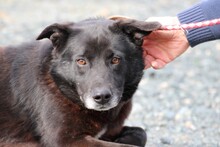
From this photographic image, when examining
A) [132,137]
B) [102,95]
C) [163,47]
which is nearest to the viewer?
[102,95]

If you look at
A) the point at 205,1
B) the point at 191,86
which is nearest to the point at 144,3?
the point at 191,86

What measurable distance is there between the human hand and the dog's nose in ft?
2.86

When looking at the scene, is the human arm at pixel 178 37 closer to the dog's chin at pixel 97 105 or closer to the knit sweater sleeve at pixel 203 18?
the knit sweater sleeve at pixel 203 18

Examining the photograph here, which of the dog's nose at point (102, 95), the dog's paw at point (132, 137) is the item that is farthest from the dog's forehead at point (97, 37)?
the dog's paw at point (132, 137)

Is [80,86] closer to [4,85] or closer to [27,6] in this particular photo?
[4,85]

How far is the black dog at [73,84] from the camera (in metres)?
5.09

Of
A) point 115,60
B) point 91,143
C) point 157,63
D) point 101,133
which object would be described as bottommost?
point 101,133

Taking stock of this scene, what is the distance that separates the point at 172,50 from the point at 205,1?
1.74ft

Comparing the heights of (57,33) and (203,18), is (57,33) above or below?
above

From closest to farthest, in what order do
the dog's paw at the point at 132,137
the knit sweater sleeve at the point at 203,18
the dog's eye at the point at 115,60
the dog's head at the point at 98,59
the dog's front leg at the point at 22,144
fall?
the dog's head at the point at 98,59
the dog's eye at the point at 115,60
the dog's front leg at the point at 22,144
the dog's paw at the point at 132,137
the knit sweater sleeve at the point at 203,18

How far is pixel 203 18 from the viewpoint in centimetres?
572

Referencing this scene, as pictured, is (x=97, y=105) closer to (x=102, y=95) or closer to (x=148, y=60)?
(x=102, y=95)

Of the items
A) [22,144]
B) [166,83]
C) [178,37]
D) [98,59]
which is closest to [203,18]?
[178,37]

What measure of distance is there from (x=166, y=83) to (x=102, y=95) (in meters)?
4.82
